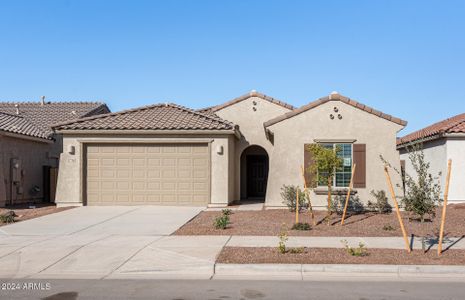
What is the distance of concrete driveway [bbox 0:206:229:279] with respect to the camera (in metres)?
8.77

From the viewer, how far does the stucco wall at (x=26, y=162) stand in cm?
2012

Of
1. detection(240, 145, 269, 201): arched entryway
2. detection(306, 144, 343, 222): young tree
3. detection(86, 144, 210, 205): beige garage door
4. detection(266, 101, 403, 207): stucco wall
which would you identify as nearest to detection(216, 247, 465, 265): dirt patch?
detection(306, 144, 343, 222): young tree

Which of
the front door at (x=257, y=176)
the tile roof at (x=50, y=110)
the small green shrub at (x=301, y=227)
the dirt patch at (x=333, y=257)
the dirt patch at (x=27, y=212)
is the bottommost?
the dirt patch at (x=333, y=257)

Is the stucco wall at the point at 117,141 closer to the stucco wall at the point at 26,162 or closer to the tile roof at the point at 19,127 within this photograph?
the stucco wall at the point at 26,162

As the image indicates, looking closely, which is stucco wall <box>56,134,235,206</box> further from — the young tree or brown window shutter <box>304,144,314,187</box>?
the young tree

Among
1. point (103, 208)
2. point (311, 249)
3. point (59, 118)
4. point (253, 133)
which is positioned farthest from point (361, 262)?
point (59, 118)

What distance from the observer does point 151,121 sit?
19469mm

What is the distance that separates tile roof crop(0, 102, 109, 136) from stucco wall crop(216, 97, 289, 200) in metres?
8.96

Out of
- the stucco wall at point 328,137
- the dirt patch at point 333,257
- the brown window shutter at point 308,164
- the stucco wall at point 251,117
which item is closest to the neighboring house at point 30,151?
the stucco wall at point 251,117

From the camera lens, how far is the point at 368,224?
14.2 metres

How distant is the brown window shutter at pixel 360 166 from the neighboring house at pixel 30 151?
45.3 ft

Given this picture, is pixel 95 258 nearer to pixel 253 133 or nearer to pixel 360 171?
pixel 360 171

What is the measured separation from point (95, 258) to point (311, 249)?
4380mm

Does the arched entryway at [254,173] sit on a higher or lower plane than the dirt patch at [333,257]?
higher
